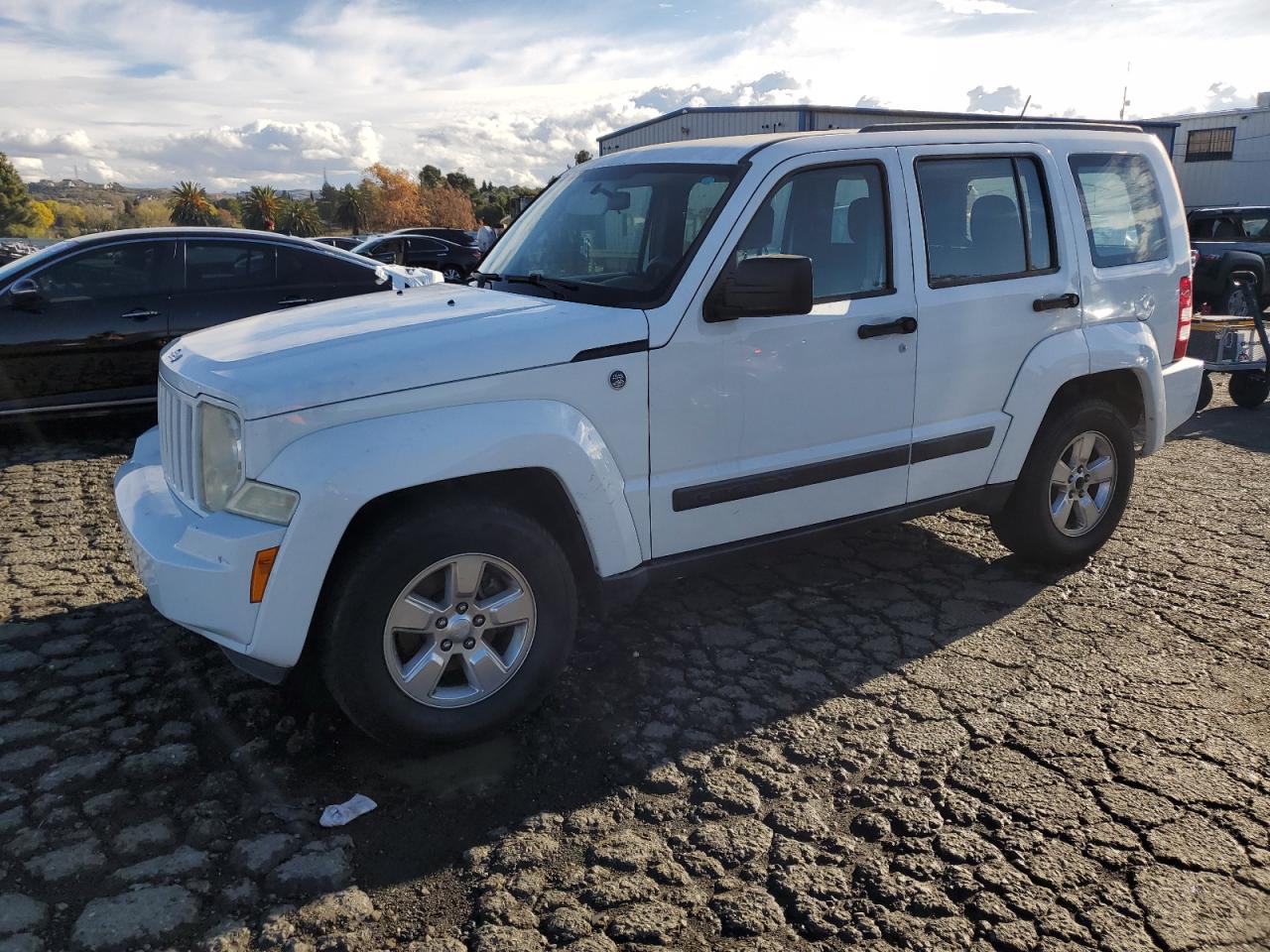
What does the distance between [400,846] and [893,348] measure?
2609 millimetres

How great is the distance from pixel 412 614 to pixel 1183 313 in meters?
4.15

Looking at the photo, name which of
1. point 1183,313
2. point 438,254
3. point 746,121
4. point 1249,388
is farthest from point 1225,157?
point 1183,313

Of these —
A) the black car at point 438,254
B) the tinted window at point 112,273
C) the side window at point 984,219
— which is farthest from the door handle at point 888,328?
the black car at point 438,254

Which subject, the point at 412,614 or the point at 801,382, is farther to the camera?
the point at 801,382

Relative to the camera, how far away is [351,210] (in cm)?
7356

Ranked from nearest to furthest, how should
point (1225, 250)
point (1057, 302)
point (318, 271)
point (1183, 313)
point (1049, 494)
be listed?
point (1057, 302) < point (1049, 494) < point (1183, 313) < point (318, 271) < point (1225, 250)

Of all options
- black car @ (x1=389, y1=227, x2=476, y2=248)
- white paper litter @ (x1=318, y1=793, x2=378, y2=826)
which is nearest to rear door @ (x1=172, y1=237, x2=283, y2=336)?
white paper litter @ (x1=318, y1=793, x2=378, y2=826)

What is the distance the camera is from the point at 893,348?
4000 millimetres

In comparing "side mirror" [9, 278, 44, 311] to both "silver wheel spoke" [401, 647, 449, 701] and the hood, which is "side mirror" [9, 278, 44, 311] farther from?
"silver wheel spoke" [401, 647, 449, 701]

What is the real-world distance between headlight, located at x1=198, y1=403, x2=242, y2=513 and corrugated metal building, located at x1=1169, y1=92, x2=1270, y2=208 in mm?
38455

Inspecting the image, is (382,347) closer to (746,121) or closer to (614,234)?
(614,234)

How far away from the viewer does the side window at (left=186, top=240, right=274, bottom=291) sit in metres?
7.34

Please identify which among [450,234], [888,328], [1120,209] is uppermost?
[450,234]

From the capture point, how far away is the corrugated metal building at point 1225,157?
112 feet
